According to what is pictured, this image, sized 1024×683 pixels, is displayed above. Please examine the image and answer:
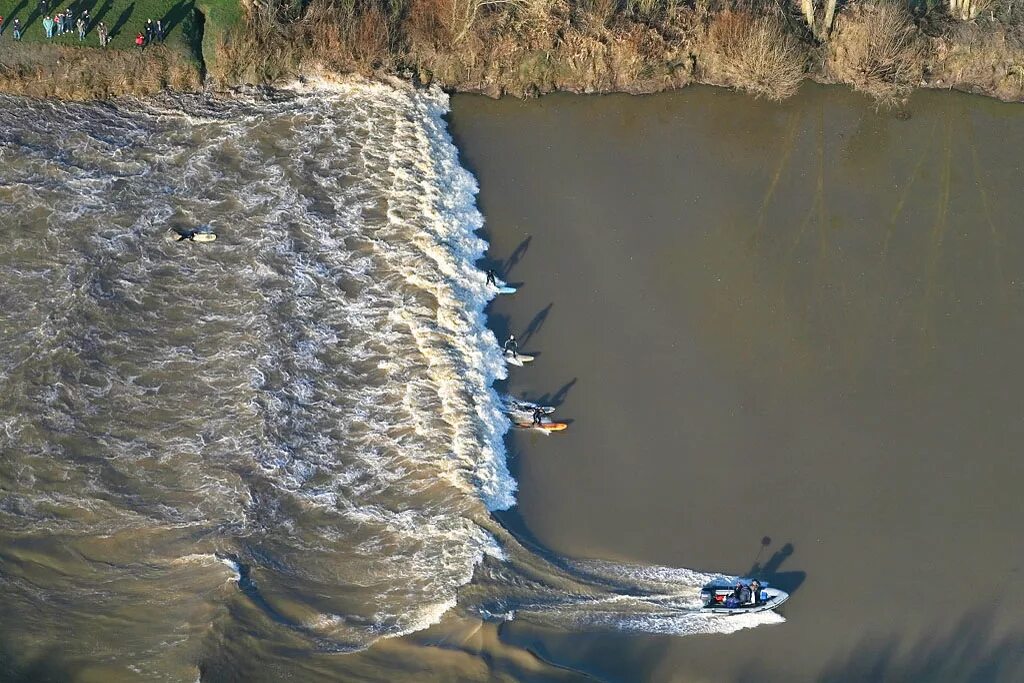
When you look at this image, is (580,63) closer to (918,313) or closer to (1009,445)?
(918,313)

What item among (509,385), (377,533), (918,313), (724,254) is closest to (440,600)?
(377,533)

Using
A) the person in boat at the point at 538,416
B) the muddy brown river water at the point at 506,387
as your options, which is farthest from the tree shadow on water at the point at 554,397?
the person in boat at the point at 538,416

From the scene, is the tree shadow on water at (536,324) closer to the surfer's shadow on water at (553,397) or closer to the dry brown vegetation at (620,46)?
the surfer's shadow on water at (553,397)

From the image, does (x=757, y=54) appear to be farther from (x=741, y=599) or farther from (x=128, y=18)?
(x=128, y=18)

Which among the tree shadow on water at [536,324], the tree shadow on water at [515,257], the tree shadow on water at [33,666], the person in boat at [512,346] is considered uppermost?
the tree shadow on water at [515,257]

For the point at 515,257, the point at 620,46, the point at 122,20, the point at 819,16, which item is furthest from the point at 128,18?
the point at 819,16

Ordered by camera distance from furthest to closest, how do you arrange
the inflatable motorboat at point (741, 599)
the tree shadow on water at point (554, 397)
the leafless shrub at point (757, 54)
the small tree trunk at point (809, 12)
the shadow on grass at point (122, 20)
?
1. the small tree trunk at point (809, 12)
2. the leafless shrub at point (757, 54)
3. the shadow on grass at point (122, 20)
4. the tree shadow on water at point (554, 397)
5. the inflatable motorboat at point (741, 599)
